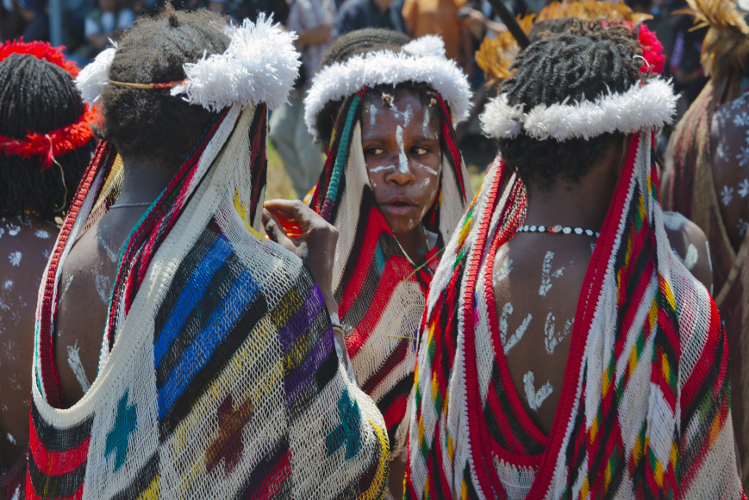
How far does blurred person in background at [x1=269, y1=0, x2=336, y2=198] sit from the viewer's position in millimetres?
5903

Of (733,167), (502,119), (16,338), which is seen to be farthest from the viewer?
(733,167)

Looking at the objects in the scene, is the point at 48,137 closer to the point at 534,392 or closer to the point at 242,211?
the point at 242,211

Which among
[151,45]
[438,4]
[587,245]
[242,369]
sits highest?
[438,4]

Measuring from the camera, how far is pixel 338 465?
1.58m

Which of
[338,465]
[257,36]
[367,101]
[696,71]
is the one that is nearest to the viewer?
[338,465]

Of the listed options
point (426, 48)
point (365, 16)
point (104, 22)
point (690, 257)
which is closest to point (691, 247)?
point (690, 257)

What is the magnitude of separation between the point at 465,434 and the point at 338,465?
323mm

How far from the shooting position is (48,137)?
A: 7.18ft

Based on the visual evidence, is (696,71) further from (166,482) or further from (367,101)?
(166,482)

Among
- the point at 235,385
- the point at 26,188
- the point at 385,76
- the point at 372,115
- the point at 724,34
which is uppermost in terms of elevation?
the point at 724,34

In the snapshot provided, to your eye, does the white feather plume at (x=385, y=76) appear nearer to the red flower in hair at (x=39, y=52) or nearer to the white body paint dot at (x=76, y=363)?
the red flower in hair at (x=39, y=52)

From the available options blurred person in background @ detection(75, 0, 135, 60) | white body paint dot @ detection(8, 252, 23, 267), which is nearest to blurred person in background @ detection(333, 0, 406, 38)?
blurred person in background @ detection(75, 0, 135, 60)

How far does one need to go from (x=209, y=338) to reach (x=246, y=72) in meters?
0.63

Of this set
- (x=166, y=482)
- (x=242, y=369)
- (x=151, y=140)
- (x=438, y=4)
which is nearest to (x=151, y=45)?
(x=151, y=140)
